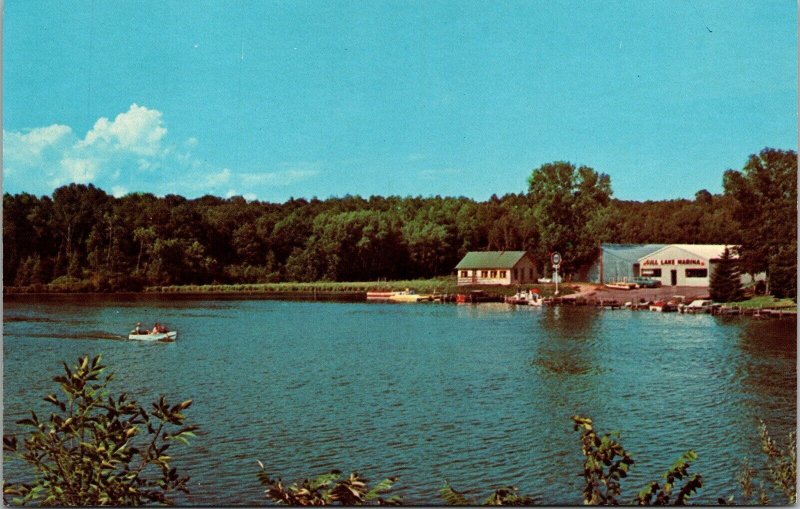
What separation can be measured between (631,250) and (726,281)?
2089 mm

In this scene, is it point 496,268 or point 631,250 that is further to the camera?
point 631,250

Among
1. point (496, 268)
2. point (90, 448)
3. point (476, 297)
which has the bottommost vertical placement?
point (90, 448)

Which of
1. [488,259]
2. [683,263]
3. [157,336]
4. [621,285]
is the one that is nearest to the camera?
[488,259]

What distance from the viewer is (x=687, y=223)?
12.8 metres

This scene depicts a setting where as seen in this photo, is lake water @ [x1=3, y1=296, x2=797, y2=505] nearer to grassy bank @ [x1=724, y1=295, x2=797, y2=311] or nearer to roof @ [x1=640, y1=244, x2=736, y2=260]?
grassy bank @ [x1=724, y1=295, x2=797, y2=311]

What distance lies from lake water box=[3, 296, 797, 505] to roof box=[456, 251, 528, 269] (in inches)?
76.7

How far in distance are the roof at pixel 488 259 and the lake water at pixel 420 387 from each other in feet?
6.39

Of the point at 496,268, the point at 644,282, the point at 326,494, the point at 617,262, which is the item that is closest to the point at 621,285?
the point at 644,282

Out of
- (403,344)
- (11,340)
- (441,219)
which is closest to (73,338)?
(11,340)

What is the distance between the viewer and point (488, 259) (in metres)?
12.7

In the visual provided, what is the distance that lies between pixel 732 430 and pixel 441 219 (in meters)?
5.12

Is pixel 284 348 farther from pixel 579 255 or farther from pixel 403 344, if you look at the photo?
pixel 579 255

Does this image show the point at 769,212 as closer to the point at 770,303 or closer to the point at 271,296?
the point at 770,303

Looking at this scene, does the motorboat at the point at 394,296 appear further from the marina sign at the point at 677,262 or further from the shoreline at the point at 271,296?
the marina sign at the point at 677,262
